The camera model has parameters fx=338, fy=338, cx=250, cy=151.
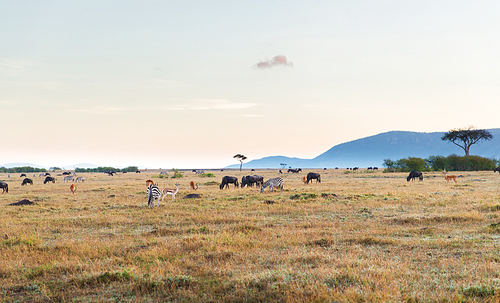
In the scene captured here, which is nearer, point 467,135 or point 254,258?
point 254,258

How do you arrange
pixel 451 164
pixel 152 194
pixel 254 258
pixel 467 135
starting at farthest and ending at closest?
pixel 467 135
pixel 451 164
pixel 152 194
pixel 254 258

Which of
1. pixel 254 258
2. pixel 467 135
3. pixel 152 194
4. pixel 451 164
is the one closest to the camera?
pixel 254 258

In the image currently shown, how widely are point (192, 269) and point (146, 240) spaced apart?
410 cm

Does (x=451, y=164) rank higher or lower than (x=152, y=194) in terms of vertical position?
higher

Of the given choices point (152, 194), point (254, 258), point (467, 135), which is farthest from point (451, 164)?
point (254, 258)

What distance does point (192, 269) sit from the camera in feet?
28.2

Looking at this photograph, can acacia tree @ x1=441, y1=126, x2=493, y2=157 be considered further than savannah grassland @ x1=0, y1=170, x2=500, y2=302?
Yes

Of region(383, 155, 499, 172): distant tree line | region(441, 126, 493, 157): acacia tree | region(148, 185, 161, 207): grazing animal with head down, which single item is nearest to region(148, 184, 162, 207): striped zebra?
region(148, 185, 161, 207): grazing animal with head down

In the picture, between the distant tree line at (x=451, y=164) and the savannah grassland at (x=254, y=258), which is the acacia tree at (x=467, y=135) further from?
the savannah grassland at (x=254, y=258)

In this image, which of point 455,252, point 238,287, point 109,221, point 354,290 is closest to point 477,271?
point 455,252

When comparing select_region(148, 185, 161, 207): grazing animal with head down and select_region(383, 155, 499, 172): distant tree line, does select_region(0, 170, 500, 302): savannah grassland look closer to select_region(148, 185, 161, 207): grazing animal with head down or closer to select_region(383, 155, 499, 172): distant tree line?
select_region(148, 185, 161, 207): grazing animal with head down

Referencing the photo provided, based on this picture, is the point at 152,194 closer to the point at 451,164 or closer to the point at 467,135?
the point at 451,164

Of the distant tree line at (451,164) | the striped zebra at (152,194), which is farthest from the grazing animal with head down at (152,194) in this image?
the distant tree line at (451,164)

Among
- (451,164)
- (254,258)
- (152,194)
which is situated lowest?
(254,258)
